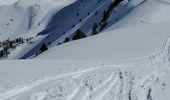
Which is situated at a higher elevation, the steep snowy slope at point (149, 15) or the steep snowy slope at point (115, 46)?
the steep snowy slope at point (149, 15)

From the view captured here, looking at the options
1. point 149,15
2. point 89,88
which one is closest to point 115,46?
point 89,88

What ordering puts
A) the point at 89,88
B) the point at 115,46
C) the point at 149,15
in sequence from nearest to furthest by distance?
the point at 89,88
the point at 115,46
the point at 149,15

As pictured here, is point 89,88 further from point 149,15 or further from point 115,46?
point 149,15

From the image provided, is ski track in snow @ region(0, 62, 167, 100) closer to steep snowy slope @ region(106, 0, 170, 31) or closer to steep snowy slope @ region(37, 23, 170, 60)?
steep snowy slope @ region(37, 23, 170, 60)

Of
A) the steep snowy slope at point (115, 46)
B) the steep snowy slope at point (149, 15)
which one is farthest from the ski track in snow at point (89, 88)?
the steep snowy slope at point (149, 15)

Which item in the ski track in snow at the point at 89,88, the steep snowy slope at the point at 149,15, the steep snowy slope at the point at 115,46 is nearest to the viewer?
the ski track in snow at the point at 89,88

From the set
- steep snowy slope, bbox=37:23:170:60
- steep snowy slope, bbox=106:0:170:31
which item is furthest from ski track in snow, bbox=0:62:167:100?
steep snowy slope, bbox=106:0:170:31

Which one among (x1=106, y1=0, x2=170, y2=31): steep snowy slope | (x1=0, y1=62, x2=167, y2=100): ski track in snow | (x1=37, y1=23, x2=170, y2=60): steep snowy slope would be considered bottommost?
(x1=0, y1=62, x2=167, y2=100): ski track in snow

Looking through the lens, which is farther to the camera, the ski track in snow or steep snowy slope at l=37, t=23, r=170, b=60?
steep snowy slope at l=37, t=23, r=170, b=60

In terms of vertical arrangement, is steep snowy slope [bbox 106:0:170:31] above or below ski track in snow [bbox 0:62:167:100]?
above

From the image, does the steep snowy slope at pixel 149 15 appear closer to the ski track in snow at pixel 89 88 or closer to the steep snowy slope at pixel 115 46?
the steep snowy slope at pixel 115 46

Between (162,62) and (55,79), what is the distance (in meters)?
11.1

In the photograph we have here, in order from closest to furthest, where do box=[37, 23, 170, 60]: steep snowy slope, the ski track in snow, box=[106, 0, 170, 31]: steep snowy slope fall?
the ski track in snow → box=[37, 23, 170, 60]: steep snowy slope → box=[106, 0, 170, 31]: steep snowy slope

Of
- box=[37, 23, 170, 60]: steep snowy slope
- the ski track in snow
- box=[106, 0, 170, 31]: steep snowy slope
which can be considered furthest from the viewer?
box=[106, 0, 170, 31]: steep snowy slope
